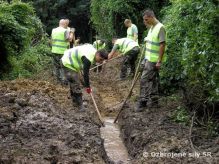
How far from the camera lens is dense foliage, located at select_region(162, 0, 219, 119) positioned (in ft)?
21.2

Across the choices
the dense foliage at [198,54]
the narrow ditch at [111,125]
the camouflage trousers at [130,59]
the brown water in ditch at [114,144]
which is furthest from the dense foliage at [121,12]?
the brown water in ditch at [114,144]

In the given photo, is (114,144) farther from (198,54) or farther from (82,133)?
(198,54)

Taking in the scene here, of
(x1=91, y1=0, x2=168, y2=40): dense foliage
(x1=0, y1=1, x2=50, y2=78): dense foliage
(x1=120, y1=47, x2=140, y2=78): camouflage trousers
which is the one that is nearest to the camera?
(x1=120, y1=47, x2=140, y2=78): camouflage trousers

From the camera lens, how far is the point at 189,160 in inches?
227

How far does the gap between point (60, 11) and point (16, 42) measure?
68.2ft

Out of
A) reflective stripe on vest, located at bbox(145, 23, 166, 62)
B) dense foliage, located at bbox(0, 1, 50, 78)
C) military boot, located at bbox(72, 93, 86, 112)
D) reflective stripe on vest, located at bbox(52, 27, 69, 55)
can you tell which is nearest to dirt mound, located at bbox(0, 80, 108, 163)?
military boot, located at bbox(72, 93, 86, 112)

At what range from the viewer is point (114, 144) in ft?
25.3

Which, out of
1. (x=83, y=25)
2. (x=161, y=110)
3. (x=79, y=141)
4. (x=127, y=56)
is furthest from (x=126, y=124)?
(x=83, y=25)

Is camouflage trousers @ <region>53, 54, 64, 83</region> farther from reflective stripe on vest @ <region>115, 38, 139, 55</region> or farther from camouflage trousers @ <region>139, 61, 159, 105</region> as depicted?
camouflage trousers @ <region>139, 61, 159, 105</region>

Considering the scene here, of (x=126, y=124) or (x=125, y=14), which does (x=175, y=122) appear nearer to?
(x=126, y=124)

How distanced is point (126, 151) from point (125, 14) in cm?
1148

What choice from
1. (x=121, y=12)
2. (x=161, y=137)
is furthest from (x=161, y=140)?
(x=121, y=12)

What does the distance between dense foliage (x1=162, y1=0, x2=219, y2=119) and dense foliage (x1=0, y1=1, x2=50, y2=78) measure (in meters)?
5.39

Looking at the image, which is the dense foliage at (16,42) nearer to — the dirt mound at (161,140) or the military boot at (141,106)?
the military boot at (141,106)
